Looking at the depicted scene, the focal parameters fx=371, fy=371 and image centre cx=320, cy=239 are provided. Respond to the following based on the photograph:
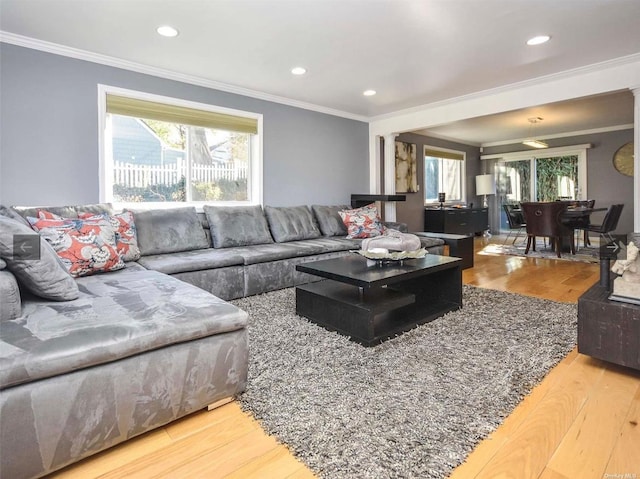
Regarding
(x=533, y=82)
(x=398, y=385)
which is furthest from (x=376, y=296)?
(x=533, y=82)

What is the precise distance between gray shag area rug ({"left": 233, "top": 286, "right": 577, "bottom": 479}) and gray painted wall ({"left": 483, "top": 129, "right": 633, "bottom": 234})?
611cm

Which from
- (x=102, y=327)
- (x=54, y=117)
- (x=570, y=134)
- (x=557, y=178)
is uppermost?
(x=570, y=134)

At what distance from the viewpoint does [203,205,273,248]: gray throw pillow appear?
3793 mm

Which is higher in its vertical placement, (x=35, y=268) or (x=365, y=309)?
(x=35, y=268)

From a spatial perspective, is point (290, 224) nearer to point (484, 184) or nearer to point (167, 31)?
point (167, 31)

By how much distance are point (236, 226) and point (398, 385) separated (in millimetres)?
2613

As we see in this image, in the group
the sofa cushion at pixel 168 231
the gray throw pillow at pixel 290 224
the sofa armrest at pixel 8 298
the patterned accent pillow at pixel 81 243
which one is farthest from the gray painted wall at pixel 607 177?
the sofa armrest at pixel 8 298

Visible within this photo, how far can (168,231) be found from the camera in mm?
3441

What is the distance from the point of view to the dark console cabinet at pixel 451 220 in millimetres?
7195

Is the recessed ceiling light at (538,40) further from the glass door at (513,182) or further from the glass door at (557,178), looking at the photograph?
the glass door at (513,182)

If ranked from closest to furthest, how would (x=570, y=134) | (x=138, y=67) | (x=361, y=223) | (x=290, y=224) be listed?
(x=138, y=67), (x=290, y=224), (x=361, y=223), (x=570, y=134)

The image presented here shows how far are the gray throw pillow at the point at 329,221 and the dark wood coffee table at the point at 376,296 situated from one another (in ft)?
5.63

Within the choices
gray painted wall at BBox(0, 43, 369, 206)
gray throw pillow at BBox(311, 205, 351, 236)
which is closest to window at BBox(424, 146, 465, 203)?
gray throw pillow at BBox(311, 205, 351, 236)

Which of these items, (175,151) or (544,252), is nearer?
(175,151)
